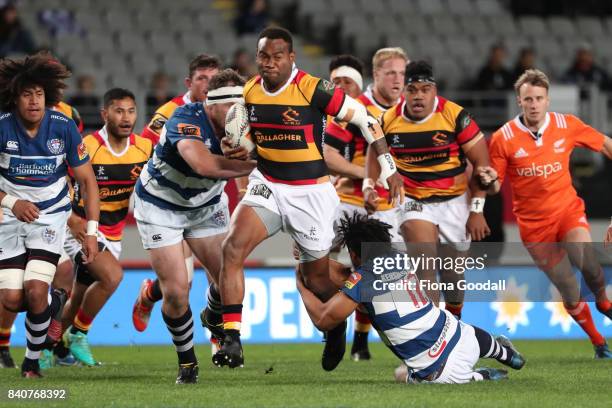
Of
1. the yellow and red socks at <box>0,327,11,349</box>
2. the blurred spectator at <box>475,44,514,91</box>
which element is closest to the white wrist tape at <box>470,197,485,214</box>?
the yellow and red socks at <box>0,327,11,349</box>

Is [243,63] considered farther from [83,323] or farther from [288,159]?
[288,159]

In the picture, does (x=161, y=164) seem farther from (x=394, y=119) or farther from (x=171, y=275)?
(x=394, y=119)

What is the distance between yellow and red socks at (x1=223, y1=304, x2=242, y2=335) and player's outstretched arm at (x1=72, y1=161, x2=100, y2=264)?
1.15 metres

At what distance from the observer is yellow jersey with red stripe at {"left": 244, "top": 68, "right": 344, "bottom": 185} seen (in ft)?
27.0

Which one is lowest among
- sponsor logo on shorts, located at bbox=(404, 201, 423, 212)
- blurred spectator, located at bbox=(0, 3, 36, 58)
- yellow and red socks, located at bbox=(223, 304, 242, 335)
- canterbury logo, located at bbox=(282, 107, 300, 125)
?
yellow and red socks, located at bbox=(223, 304, 242, 335)

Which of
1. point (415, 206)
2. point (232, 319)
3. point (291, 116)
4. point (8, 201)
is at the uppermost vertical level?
point (291, 116)

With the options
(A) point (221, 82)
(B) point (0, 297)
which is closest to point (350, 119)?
(A) point (221, 82)

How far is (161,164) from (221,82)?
82cm

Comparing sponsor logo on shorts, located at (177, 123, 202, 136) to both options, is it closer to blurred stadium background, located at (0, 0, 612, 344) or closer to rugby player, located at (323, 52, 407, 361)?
rugby player, located at (323, 52, 407, 361)

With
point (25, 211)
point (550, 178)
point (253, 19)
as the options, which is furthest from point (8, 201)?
point (253, 19)

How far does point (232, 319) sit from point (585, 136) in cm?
382

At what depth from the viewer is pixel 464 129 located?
9.88 m

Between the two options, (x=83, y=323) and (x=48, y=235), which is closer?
(x=48, y=235)

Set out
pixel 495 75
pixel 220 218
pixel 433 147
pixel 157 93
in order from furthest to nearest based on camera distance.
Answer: pixel 495 75
pixel 157 93
pixel 433 147
pixel 220 218
